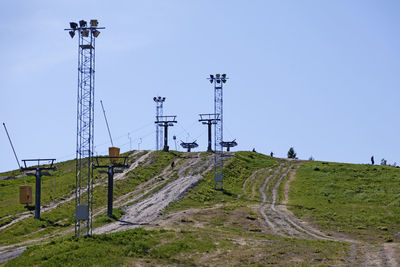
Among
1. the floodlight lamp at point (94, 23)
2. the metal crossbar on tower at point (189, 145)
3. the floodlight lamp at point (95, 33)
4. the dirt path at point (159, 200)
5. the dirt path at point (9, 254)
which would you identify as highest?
the floodlight lamp at point (94, 23)

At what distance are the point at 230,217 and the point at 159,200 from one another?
13.7m

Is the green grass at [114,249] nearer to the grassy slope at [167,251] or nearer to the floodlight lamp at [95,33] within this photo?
the grassy slope at [167,251]

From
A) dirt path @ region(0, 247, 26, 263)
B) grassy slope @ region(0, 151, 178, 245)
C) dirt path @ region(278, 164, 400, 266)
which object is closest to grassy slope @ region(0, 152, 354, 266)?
dirt path @ region(278, 164, 400, 266)

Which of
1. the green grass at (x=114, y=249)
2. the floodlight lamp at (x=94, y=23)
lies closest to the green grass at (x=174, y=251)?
the green grass at (x=114, y=249)

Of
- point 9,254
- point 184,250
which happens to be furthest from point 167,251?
point 9,254

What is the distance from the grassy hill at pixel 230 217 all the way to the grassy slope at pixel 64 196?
156 millimetres

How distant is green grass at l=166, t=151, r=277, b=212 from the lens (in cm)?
6451

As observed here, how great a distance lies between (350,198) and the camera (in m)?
70.7

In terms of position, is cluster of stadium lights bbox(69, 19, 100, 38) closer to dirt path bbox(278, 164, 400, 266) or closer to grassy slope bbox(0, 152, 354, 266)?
grassy slope bbox(0, 152, 354, 266)

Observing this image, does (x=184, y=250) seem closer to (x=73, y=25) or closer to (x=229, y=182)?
(x=73, y=25)

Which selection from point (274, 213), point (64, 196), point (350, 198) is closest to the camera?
point (274, 213)

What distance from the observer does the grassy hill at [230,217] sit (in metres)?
33.2

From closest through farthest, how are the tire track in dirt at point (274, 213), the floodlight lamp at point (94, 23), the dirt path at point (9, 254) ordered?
the dirt path at point (9, 254) → the floodlight lamp at point (94, 23) → the tire track in dirt at point (274, 213)

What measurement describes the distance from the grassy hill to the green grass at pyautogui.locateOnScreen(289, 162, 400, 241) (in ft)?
0.51
